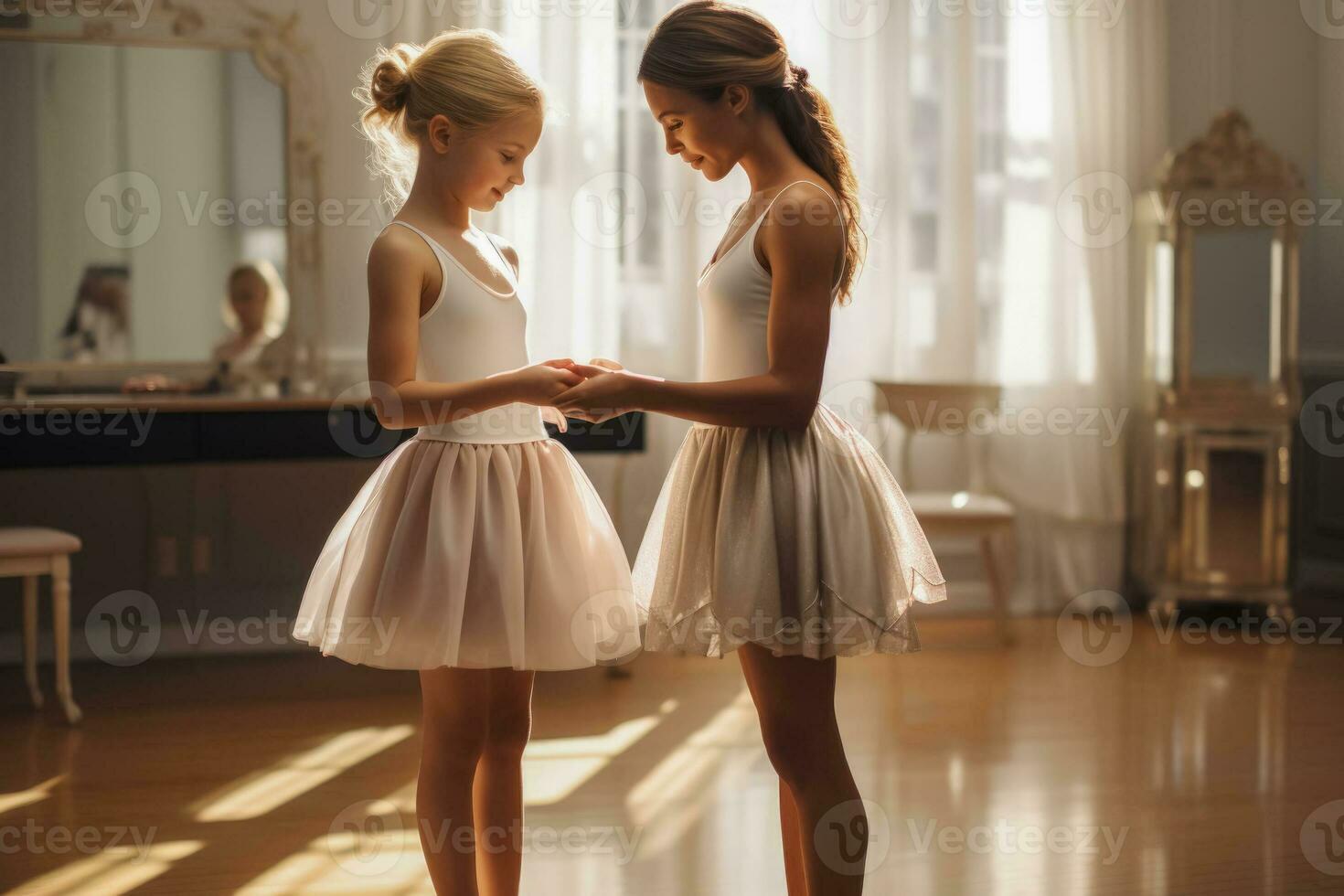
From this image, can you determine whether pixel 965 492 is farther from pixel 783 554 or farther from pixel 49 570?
pixel 783 554

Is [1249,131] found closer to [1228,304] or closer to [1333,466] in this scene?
[1228,304]

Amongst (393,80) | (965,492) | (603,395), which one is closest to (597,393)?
(603,395)

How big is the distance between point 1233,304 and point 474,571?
374 cm

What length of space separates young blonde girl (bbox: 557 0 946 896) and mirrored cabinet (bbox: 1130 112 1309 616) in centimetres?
332

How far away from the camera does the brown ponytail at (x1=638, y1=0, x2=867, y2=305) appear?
58.6 inches

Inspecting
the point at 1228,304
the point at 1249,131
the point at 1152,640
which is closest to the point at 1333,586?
the point at 1152,640

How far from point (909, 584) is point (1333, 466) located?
379 cm

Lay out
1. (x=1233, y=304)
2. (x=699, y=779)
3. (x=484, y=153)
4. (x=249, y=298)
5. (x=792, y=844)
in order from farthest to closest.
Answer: (x=1233, y=304) < (x=249, y=298) < (x=699, y=779) < (x=792, y=844) < (x=484, y=153)

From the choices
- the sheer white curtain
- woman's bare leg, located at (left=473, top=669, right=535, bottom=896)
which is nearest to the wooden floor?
woman's bare leg, located at (left=473, top=669, right=535, bottom=896)

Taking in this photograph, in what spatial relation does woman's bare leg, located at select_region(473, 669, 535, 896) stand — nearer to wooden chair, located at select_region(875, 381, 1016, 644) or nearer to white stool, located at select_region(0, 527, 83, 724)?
white stool, located at select_region(0, 527, 83, 724)

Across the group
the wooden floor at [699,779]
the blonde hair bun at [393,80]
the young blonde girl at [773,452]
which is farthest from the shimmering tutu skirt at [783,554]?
the wooden floor at [699,779]

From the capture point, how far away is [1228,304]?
4.46 m

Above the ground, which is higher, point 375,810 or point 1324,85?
point 1324,85

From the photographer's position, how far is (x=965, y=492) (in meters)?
4.79
